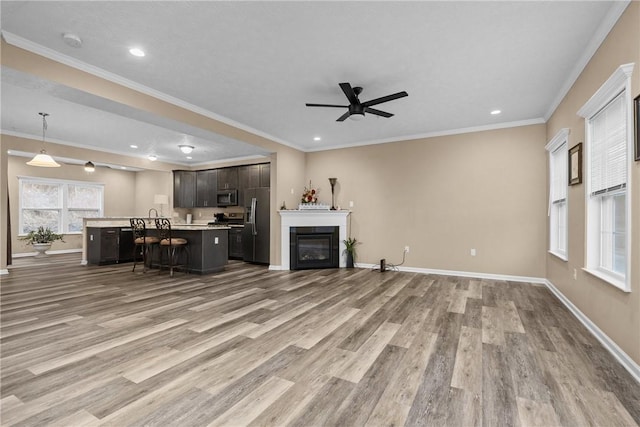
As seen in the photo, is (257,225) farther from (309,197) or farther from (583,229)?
(583,229)

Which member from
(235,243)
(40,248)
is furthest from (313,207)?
(40,248)

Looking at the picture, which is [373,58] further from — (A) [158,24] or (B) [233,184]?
(B) [233,184]

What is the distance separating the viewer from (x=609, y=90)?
2400mm

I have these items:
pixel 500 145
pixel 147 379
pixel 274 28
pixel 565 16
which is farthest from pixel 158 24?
pixel 500 145

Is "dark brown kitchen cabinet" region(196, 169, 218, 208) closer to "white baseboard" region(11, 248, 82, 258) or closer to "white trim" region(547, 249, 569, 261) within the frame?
"white baseboard" region(11, 248, 82, 258)

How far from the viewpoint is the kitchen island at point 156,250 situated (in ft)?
18.1

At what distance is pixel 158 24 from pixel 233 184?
5432 millimetres

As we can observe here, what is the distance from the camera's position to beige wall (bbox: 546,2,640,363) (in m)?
2.04

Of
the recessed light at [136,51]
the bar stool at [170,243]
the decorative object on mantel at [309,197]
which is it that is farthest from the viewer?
the decorative object on mantel at [309,197]

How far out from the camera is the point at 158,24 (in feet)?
8.02

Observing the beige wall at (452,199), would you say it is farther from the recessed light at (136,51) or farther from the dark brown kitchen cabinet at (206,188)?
the recessed light at (136,51)

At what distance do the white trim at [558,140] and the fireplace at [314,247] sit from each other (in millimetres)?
3801

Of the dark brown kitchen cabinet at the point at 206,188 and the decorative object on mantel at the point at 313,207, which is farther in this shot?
the dark brown kitchen cabinet at the point at 206,188

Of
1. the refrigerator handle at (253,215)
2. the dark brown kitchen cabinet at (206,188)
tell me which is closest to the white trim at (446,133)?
the refrigerator handle at (253,215)
